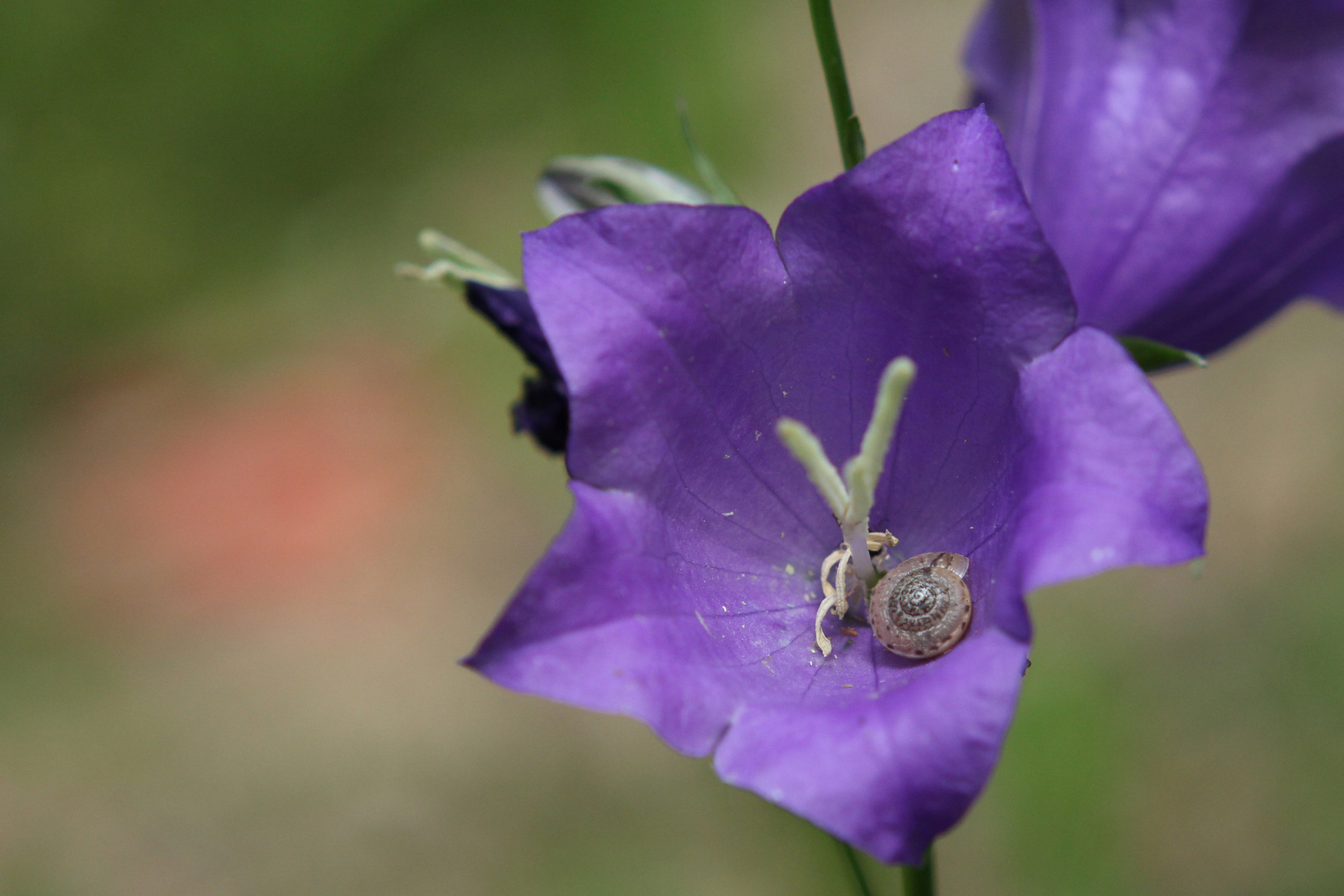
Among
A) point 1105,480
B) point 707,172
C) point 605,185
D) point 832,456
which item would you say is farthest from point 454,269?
point 1105,480

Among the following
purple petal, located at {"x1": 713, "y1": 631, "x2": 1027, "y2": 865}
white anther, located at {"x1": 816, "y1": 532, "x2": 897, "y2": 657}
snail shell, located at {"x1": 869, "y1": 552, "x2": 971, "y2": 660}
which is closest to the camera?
purple petal, located at {"x1": 713, "y1": 631, "x2": 1027, "y2": 865}

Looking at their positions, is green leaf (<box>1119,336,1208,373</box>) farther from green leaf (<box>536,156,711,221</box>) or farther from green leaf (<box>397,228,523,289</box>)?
green leaf (<box>397,228,523,289</box>)

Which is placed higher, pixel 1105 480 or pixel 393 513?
pixel 1105 480

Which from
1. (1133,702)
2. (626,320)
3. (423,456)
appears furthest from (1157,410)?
(423,456)

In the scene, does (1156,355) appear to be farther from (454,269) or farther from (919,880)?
(454,269)

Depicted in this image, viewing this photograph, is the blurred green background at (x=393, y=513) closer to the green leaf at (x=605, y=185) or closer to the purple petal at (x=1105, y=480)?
the green leaf at (x=605, y=185)

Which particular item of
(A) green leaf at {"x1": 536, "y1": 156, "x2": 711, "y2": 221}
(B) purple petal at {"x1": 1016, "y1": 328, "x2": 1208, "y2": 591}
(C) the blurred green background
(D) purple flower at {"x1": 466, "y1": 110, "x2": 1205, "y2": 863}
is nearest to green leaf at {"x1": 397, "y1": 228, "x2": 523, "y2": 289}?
(A) green leaf at {"x1": 536, "y1": 156, "x2": 711, "y2": 221}
